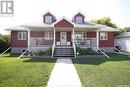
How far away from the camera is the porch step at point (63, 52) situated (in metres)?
20.5

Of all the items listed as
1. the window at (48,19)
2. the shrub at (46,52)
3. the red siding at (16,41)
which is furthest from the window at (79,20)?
the red siding at (16,41)

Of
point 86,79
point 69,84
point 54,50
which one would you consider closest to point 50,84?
point 69,84

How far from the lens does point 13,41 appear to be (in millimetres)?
27359

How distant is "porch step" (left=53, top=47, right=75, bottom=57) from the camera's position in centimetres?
2055

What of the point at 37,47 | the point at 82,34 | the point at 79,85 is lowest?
the point at 79,85

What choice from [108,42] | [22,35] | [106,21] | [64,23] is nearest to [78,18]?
[64,23]

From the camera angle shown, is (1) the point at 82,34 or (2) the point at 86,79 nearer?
(2) the point at 86,79

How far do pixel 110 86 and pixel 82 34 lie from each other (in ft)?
66.3

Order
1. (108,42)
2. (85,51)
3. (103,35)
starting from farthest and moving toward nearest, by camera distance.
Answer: (103,35) < (108,42) < (85,51)

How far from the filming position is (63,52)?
2109 centimetres

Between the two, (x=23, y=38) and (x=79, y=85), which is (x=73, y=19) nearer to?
(x=23, y=38)

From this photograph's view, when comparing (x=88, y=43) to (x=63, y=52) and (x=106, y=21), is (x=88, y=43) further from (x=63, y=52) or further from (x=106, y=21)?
(x=106, y=21)

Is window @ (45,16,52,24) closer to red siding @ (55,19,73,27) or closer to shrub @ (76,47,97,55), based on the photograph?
red siding @ (55,19,73,27)

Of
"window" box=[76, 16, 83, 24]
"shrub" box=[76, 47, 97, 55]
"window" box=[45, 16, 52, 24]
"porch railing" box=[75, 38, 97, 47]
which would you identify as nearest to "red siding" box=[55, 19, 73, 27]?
"porch railing" box=[75, 38, 97, 47]
